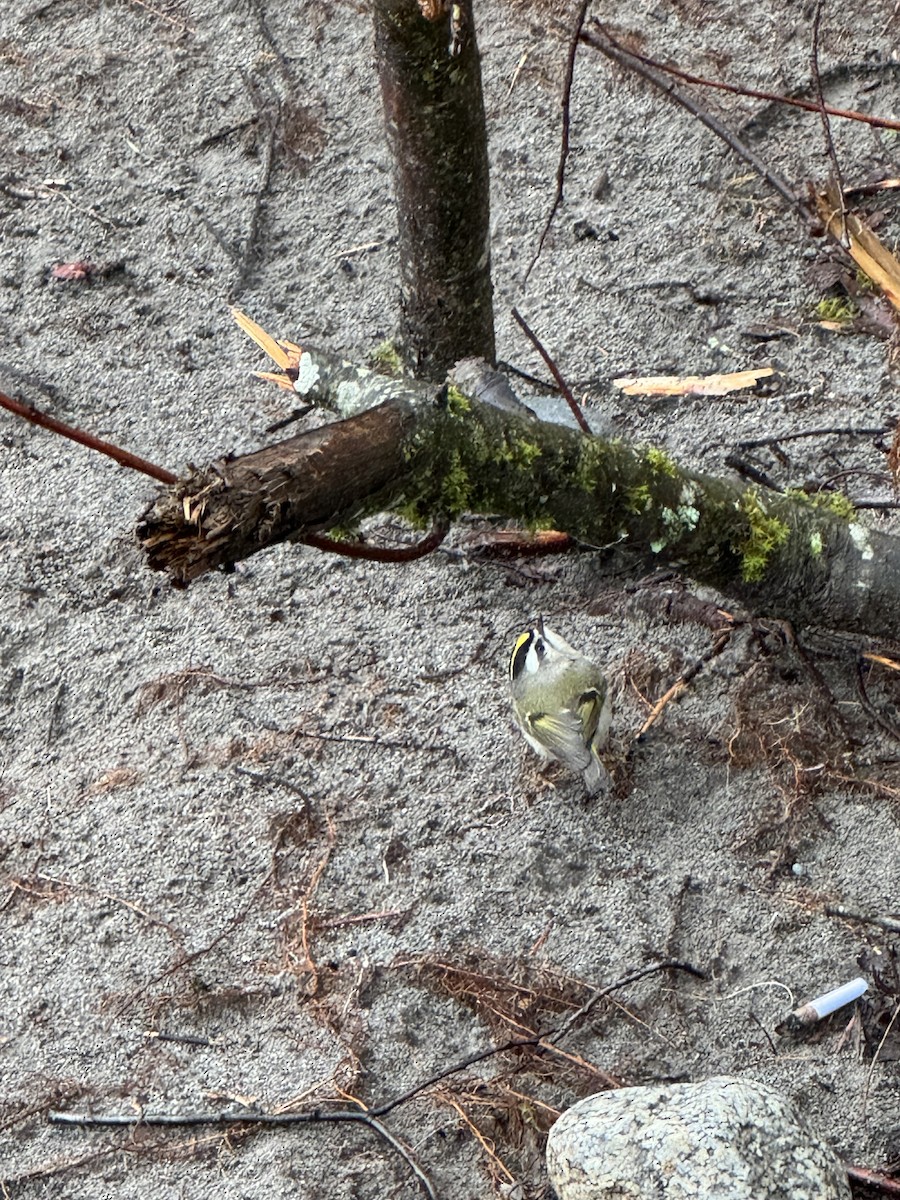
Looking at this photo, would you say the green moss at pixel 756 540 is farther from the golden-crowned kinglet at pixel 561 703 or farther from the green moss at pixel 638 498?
the golden-crowned kinglet at pixel 561 703

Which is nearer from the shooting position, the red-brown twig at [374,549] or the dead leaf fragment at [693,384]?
the red-brown twig at [374,549]

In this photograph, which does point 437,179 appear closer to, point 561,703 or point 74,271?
point 561,703

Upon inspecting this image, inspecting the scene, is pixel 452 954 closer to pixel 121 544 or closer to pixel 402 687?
pixel 402 687

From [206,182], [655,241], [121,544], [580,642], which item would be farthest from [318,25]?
[580,642]

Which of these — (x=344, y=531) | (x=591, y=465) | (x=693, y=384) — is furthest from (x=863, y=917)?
(x=693, y=384)

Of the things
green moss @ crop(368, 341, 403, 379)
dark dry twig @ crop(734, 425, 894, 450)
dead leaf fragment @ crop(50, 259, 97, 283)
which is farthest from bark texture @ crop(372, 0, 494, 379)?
dead leaf fragment @ crop(50, 259, 97, 283)

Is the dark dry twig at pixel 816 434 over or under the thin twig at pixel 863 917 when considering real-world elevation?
over

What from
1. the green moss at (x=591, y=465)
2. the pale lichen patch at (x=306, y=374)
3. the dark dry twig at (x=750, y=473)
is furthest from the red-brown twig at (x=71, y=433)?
the dark dry twig at (x=750, y=473)
